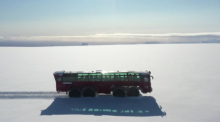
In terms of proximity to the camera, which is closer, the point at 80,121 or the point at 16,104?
the point at 80,121

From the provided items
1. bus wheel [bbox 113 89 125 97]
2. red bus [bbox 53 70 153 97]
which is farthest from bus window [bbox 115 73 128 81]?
bus wheel [bbox 113 89 125 97]

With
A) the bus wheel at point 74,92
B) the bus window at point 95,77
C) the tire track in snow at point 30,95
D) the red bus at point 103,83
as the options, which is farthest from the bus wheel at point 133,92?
the tire track in snow at point 30,95

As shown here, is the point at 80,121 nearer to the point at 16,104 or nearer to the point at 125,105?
the point at 125,105

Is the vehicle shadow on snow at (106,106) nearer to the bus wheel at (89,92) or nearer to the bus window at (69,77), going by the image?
the bus wheel at (89,92)

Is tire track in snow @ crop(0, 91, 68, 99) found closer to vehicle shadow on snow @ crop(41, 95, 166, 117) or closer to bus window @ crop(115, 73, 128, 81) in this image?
vehicle shadow on snow @ crop(41, 95, 166, 117)

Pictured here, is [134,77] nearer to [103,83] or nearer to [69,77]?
[103,83]

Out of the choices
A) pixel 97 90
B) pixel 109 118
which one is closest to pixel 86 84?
pixel 97 90

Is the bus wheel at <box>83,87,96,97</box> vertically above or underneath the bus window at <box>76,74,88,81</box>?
underneath
